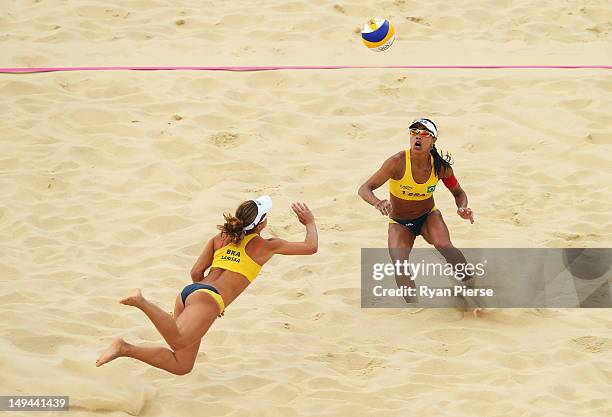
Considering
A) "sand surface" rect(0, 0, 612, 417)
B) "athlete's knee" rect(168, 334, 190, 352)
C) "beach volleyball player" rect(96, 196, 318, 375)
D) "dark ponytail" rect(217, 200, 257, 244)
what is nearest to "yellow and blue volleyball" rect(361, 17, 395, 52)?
"sand surface" rect(0, 0, 612, 417)

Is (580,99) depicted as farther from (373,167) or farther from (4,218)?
(4,218)

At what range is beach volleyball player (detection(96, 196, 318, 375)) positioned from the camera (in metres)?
5.83

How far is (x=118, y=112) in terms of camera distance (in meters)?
10.0

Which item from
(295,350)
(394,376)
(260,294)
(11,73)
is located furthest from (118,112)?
(394,376)

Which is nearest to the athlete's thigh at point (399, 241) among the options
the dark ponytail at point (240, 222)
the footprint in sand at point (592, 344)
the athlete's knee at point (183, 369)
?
the footprint in sand at point (592, 344)

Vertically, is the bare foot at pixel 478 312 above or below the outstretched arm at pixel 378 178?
below

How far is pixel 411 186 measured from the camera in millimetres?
7332

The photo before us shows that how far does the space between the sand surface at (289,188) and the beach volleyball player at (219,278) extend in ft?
1.03

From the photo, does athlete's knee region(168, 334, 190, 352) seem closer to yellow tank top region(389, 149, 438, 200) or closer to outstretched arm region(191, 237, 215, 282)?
outstretched arm region(191, 237, 215, 282)

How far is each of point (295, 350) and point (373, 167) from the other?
301 cm

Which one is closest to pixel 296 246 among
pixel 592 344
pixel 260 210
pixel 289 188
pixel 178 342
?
pixel 260 210

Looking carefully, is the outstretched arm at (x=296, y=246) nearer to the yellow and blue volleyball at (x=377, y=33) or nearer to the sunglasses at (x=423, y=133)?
the sunglasses at (x=423, y=133)

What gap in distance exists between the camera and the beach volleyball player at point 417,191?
7180mm

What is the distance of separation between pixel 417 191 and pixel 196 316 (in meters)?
2.09
